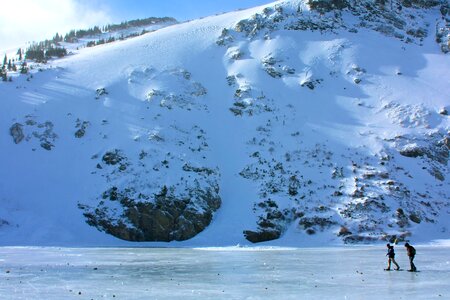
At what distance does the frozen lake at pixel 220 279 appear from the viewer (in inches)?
568

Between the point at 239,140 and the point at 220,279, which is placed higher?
the point at 220,279

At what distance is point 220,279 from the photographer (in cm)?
1800

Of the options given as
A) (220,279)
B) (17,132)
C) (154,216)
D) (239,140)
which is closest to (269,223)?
(154,216)

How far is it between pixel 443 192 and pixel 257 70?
34360mm

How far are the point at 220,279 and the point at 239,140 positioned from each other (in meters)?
39.4

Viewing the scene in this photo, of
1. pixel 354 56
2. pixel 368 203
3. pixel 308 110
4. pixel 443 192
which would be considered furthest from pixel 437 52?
pixel 368 203

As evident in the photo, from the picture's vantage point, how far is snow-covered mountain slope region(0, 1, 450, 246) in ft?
140

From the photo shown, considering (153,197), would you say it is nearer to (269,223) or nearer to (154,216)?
(154,216)

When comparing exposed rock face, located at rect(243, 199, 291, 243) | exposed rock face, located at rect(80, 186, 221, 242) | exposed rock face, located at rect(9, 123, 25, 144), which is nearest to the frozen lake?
exposed rock face, located at rect(243, 199, 291, 243)

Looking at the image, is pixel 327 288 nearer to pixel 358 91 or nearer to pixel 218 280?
pixel 218 280

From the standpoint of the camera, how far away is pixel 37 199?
4559 cm

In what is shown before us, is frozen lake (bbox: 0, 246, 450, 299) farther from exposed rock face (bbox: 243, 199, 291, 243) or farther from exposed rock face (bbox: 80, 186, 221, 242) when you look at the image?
exposed rock face (bbox: 80, 186, 221, 242)

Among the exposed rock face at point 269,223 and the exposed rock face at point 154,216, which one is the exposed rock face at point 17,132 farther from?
the exposed rock face at point 269,223

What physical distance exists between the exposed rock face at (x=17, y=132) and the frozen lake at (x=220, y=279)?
30883 mm
